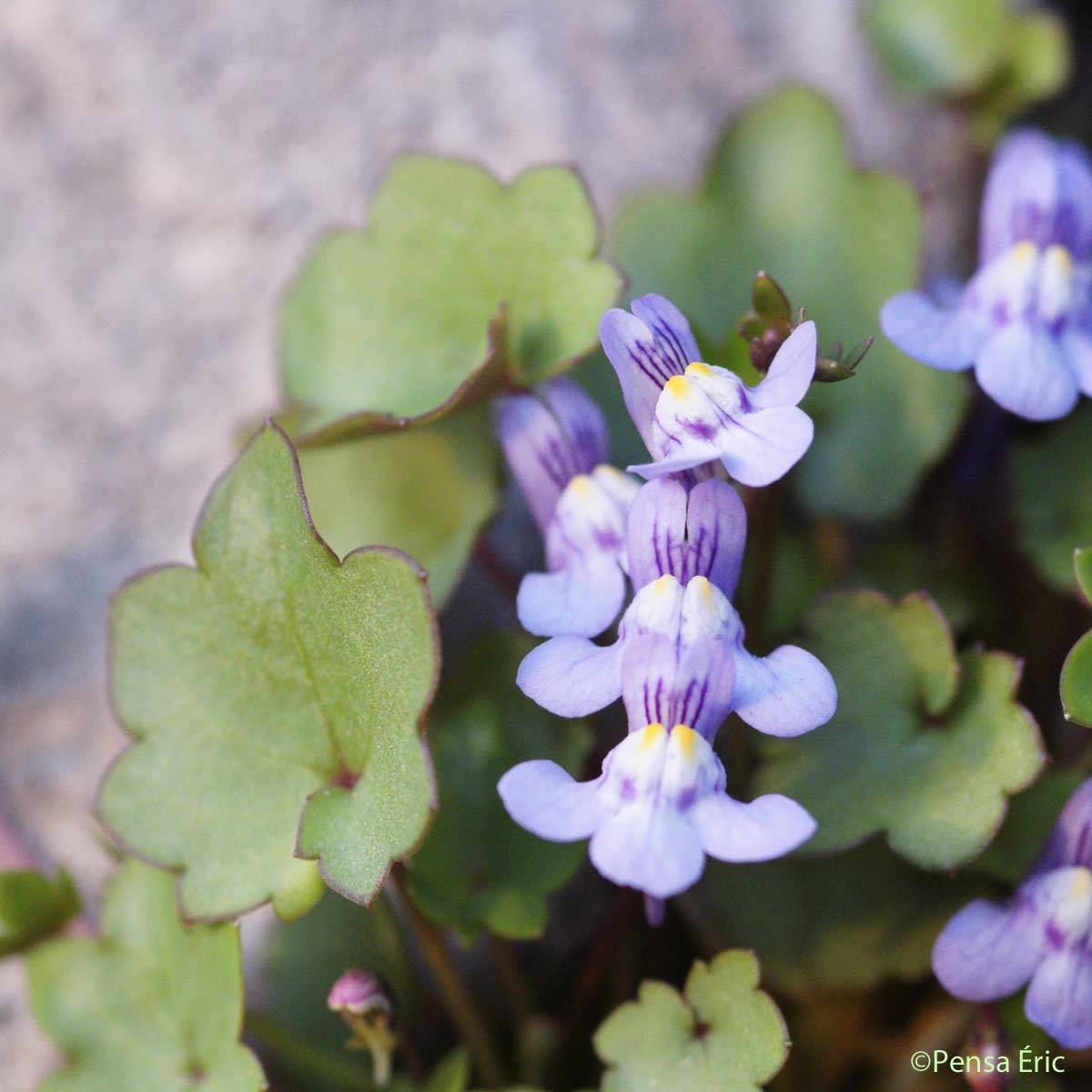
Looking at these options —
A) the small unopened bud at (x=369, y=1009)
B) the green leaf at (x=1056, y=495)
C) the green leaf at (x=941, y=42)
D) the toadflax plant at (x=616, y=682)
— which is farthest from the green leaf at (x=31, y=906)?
the green leaf at (x=941, y=42)

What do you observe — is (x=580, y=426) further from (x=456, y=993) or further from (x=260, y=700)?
(x=456, y=993)

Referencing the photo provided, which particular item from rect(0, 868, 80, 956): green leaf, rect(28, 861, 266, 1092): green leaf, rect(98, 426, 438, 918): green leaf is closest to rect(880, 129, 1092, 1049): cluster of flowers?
rect(98, 426, 438, 918): green leaf

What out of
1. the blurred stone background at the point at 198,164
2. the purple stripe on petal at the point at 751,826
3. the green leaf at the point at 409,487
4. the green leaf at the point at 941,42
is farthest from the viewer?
the green leaf at the point at 941,42

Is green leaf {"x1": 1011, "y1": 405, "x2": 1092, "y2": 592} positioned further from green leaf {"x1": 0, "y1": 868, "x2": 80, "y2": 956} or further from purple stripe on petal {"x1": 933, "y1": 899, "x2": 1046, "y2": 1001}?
green leaf {"x1": 0, "y1": 868, "x2": 80, "y2": 956}

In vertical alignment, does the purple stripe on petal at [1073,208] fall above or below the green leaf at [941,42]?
below

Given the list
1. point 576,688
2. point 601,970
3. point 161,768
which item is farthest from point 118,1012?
point 576,688

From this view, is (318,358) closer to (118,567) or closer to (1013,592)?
(118,567)

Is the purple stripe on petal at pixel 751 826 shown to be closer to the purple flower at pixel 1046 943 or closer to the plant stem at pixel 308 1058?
the purple flower at pixel 1046 943
